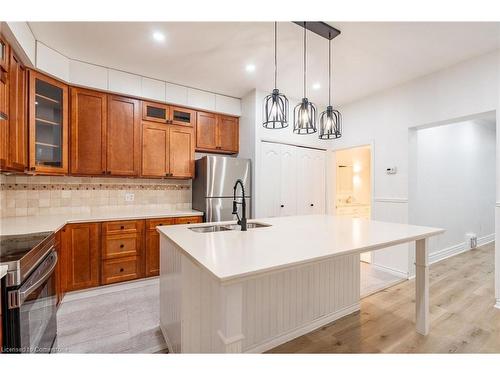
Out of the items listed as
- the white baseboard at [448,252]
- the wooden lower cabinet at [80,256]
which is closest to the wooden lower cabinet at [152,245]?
the wooden lower cabinet at [80,256]

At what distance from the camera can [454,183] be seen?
4156mm

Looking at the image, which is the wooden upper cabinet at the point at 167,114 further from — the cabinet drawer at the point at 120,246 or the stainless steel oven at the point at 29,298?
the stainless steel oven at the point at 29,298

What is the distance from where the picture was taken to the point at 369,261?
3.86 metres

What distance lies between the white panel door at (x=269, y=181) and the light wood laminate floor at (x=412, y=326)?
168 cm

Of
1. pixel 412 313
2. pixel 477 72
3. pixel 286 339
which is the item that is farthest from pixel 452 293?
pixel 477 72

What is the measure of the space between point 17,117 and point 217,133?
7.30 feet

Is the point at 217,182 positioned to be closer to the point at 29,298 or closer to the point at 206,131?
the point at 206,131

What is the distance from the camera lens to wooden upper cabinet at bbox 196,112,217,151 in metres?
3.56

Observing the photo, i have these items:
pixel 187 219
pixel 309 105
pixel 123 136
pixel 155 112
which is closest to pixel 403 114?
pixel 309 105

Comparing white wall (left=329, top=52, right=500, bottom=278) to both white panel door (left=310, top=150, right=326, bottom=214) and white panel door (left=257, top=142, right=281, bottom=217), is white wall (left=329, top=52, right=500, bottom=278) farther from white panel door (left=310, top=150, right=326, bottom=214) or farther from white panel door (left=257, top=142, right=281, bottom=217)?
white panel door (left=257, top=142, right=281, bottom=217)

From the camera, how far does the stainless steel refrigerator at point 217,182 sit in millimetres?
3281

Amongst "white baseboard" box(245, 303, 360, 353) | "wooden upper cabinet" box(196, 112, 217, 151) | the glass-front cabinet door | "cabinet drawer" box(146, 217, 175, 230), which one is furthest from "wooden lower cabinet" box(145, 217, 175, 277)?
"white baseboard" box(245, 303, 360, 353)

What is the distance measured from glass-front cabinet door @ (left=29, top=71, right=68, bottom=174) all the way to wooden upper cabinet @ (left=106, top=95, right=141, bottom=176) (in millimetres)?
436

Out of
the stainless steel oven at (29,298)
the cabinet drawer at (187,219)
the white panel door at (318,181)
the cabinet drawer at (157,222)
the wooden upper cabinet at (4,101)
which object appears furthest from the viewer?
the white panel door at (318,181)
